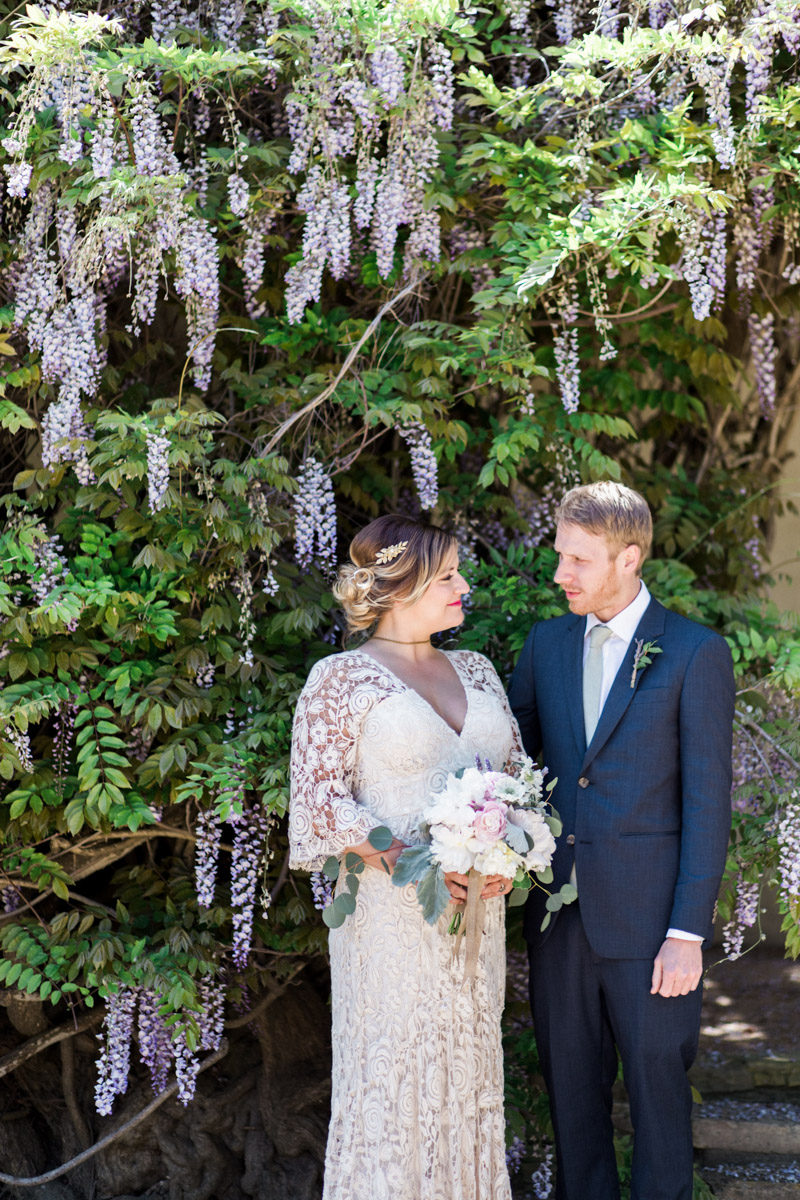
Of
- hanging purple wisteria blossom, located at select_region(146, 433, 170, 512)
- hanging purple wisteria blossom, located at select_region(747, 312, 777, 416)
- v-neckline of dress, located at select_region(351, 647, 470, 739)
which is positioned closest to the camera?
v-neckline of dress, located at select_region(351, 647, 470, 739)

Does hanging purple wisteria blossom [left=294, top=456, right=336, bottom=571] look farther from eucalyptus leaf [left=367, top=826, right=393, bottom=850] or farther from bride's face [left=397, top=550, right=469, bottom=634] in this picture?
eucalyptus leaf [left=367, top=826, right=393, bottom=850]

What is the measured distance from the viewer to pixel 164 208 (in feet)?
9.93

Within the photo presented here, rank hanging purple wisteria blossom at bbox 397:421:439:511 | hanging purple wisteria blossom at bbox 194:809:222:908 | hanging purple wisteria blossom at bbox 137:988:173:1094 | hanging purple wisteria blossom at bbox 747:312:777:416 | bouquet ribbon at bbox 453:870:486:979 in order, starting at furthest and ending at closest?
1. hanging purple wisteria blossom at bbox 747:312:777:416
2. hanging purple wisteria blossom at bbox 397:421:439:511
3. hanging purple wisteria blossom at bbox 137:988:173:1094
4. hanging purple wisteria blossom at bbox 194:809:222:908
5. bouquet ribbon at bbox 453:870:486:979

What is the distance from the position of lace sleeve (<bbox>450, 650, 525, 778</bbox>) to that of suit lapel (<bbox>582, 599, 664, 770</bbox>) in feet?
0.56

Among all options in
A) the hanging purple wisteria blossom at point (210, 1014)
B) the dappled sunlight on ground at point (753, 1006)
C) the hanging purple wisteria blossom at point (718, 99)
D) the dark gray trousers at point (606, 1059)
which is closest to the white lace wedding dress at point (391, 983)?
the dark gray trousers at point (606, 1059)

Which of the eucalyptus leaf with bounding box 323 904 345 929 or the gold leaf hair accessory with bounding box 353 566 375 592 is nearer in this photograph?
the eucalyptus leaf with bounding box 323 904 345 929

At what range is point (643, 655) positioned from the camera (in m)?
2.78

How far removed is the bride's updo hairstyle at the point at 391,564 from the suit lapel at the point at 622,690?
1.56 feet

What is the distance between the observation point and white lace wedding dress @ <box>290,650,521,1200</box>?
104 inches

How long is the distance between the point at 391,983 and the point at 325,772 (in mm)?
483

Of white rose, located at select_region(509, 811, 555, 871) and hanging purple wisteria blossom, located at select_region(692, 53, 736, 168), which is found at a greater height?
hanging purple wisteria blossom, located at select_region(692, 53, 736, 168)

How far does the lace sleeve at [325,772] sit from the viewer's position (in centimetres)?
264

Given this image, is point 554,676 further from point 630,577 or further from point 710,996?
point 710,996

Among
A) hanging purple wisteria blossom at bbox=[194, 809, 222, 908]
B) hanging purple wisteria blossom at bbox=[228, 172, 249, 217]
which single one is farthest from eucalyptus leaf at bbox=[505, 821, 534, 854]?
hanging purple wisteria blossom at bbox=[228, 172, 249, 217]
